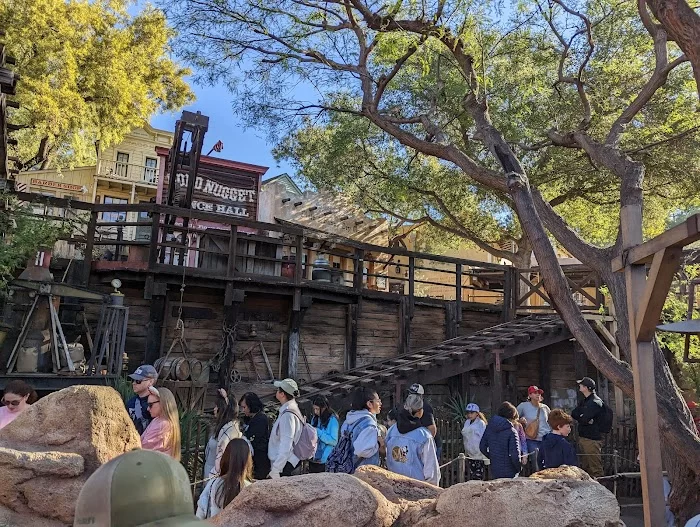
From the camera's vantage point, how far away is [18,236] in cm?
898

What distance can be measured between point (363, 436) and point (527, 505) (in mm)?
2410

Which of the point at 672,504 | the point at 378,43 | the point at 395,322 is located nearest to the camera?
the point at 672,504

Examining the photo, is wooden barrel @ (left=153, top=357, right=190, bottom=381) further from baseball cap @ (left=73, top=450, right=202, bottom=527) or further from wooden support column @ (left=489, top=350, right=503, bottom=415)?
baseball cap @ (left=73, top=450, right=202, bottom=527)

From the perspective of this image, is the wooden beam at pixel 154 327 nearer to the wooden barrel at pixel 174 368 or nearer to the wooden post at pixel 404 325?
the wooden barrel at pixel 174 368

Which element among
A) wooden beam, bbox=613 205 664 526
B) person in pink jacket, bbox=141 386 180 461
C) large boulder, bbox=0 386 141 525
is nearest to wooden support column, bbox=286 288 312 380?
person in pink jacket, bbox=141 386 180 461

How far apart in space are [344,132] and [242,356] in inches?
330

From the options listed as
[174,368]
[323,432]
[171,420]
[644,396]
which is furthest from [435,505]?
[174,368]

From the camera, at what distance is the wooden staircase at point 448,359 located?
11070mm

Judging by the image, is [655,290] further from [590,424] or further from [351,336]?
[351,336]

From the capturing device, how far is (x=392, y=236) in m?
25.6

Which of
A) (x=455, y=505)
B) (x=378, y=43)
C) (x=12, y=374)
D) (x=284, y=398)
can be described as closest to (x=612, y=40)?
(x=378, y=43)

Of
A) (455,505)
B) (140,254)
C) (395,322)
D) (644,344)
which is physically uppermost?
(140,254)

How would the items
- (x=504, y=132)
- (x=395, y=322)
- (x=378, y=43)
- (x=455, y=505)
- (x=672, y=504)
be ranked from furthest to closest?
(x=504, y=132) < (x=395, y=322) < (x=378, y=43) < (x=672, y=504) < (x=455, y=505)

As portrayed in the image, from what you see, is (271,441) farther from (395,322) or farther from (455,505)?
(395,322)
